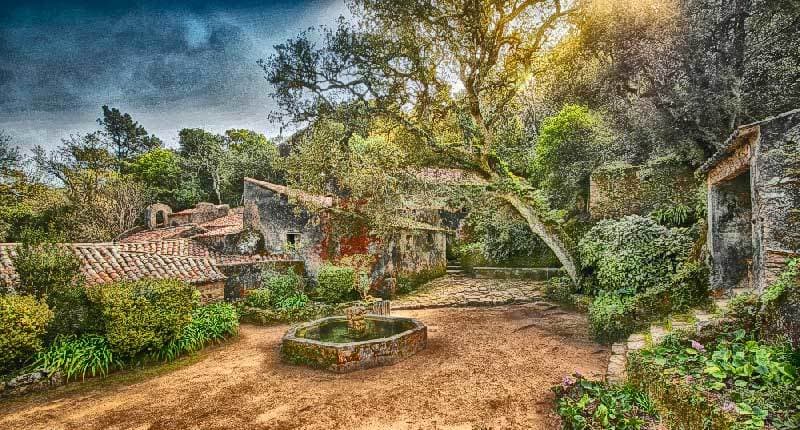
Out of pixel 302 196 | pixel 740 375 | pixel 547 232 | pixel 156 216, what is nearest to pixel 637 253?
pixel 547 232

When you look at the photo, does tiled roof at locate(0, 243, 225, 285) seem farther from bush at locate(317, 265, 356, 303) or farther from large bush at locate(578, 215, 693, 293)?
large bush at locate(578, 215, 693, 293)

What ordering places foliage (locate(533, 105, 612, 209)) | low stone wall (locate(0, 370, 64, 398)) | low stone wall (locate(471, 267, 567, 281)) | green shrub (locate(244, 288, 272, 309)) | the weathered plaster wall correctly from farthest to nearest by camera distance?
low stone wall (locate(471, 267, 567, 281)) → foliage (locate(533, 105, 612, 209)) → green shrub (locate(244, 288, 272, 309)) → the weathered plaster wall → low stone wall (locate(0, 370, 64, 398))

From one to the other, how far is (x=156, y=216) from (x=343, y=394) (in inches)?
981

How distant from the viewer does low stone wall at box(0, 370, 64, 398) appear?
23.1 ft

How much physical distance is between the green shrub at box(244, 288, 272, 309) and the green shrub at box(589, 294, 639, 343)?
9.80m

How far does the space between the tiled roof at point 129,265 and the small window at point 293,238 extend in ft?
11.6

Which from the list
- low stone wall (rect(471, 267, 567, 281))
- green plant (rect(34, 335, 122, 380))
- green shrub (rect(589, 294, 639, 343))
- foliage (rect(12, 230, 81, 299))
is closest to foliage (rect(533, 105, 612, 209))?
low stone wall (rect(471, 267, 567, 281))

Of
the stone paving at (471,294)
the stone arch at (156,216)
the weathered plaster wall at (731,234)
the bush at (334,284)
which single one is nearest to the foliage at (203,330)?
the bush at (334,284)

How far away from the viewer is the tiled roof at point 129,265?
986 centimetres

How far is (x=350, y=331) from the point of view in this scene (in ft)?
32.1

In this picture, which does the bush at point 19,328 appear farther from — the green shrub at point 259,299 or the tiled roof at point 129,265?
the green shrub at point 259,299

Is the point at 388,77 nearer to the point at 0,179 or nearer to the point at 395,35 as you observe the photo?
the point at 395,35

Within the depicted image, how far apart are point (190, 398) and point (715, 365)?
299 inches

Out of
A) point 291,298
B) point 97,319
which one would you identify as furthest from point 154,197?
point 97,319
